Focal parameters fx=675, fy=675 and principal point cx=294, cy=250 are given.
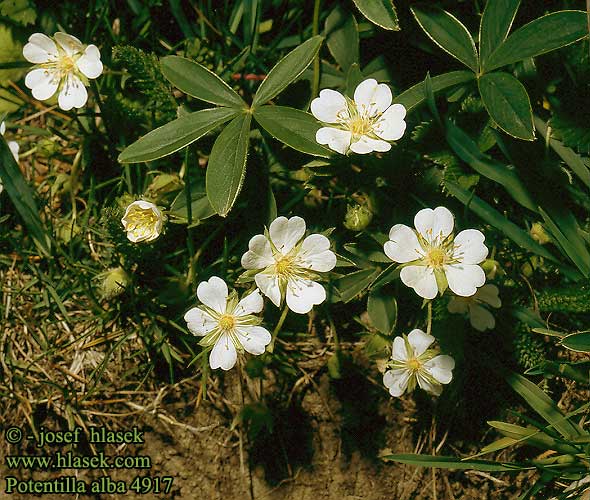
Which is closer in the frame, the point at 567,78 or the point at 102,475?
Result: the point at 567,78

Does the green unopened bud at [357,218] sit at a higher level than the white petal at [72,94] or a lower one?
lower

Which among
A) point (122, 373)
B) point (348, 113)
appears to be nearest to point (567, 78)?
point (348, 113)

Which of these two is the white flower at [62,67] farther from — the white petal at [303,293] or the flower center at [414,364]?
the flower center at [414,364]

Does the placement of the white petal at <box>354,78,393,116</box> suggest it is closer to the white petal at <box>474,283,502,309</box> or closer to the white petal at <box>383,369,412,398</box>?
→ the white petal at <box>474,283,502,309</box>

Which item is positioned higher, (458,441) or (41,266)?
(41,266)

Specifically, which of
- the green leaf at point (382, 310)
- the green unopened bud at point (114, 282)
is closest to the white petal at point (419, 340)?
the green leaf at point (382, 310)

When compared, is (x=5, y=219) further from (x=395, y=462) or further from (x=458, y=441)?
(x=458, y=441)

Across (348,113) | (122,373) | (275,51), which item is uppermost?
(275,51)
